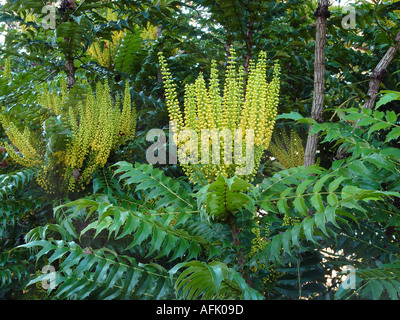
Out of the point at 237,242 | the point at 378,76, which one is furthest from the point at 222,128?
the point at 378,76

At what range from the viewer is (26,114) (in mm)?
2115

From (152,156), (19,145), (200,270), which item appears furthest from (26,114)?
(200,270)

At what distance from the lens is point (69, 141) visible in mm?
1901

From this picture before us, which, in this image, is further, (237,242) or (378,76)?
(378,76)

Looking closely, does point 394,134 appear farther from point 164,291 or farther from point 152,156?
point 152,156

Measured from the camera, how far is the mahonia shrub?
1.87 metres

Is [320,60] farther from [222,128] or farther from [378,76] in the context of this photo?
[222,128]

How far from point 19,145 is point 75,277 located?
0.95m
